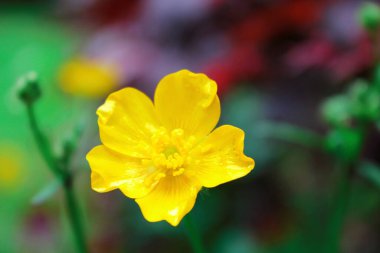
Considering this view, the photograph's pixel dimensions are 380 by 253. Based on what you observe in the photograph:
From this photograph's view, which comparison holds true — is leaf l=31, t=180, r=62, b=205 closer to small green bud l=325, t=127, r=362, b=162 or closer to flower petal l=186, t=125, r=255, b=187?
flower petal l=186, t=125, r=255, b=187

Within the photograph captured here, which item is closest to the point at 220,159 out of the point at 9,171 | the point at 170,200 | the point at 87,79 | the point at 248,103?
the point at 170,200

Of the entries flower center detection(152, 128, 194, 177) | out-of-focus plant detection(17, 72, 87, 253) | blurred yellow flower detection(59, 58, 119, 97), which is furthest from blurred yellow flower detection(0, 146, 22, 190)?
flower center detection(152, 128, 194, 177)

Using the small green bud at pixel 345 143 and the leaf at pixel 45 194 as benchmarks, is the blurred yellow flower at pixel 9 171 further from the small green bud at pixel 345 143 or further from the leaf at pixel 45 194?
the small green bud at pixel 345 143

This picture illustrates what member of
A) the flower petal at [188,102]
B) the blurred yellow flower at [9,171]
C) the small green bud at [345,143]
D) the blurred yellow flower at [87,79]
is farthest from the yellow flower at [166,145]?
the blurred yellow flower at [9,171]

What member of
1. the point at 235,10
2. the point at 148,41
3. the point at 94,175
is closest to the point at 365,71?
the point at 235,10

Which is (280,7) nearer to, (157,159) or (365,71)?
(365,71)
